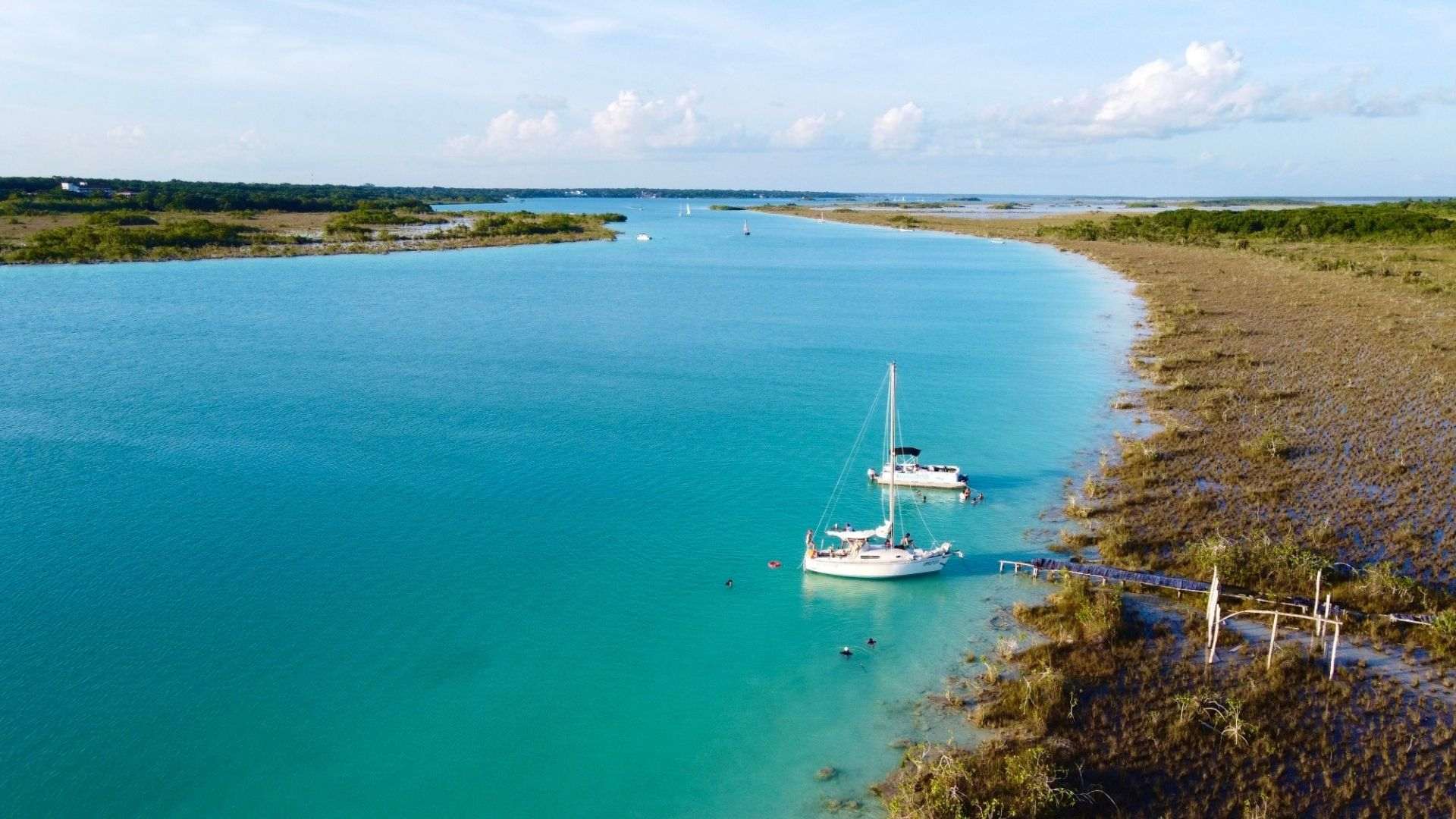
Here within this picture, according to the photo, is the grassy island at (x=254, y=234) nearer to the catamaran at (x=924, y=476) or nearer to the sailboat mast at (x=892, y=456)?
the catamaran at (x=924, y=476)

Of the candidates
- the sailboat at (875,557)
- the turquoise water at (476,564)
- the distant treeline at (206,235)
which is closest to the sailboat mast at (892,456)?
the sailboat at (875,557)

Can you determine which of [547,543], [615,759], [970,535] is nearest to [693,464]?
[547,543]

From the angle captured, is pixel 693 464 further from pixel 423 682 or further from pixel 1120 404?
pixel 1120 404

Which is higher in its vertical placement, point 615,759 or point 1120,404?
A: point 1120,404

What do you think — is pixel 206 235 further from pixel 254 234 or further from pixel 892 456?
pixel 892 456

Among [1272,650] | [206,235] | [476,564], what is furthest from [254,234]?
[1272,650]
